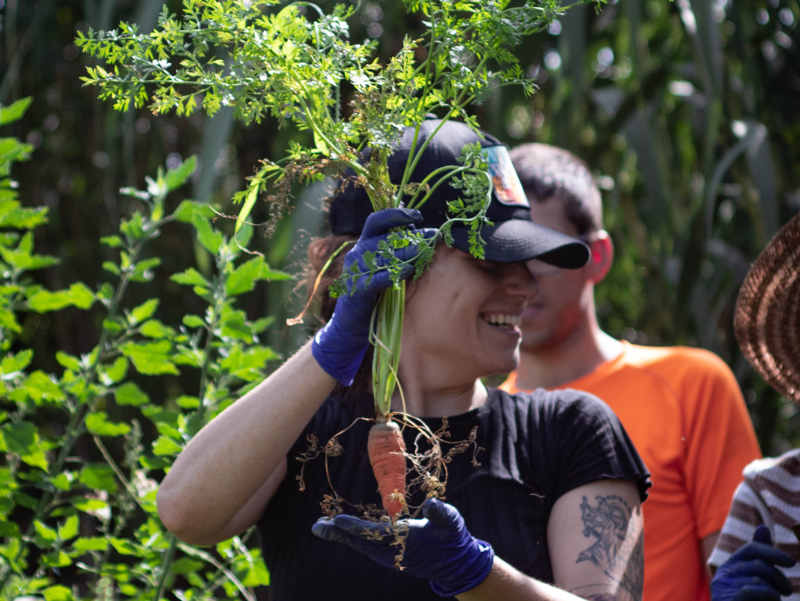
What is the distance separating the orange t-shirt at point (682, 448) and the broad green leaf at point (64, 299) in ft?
3.50

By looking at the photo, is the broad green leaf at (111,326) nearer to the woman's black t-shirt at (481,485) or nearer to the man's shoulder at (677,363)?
the woman's black t-shirt at (481,485)

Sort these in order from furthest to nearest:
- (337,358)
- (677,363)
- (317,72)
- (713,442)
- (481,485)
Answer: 1. (677,363)
2. (713,442)
3. (481,485)
4. (337,358)
5. (317,72)

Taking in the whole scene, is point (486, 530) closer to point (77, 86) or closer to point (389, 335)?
point (389, 335)

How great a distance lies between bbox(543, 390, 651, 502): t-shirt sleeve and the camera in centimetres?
105

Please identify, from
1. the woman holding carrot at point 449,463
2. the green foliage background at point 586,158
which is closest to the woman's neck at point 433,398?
the woman holding carrot at point 449,463

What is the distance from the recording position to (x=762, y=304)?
153 centimetres

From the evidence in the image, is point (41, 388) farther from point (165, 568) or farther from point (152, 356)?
point (165, 568)

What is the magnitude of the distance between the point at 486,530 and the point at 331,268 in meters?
0.45

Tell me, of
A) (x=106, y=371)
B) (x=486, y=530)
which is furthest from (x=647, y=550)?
(x=106, y=371)

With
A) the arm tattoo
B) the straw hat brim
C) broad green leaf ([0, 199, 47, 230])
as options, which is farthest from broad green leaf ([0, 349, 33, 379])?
the straw hat brim

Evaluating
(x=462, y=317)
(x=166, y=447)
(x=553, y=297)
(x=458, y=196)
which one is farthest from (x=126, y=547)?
(x=553, y=297)

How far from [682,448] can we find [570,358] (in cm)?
32

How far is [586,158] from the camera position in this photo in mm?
3314

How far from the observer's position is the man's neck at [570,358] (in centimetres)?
181
